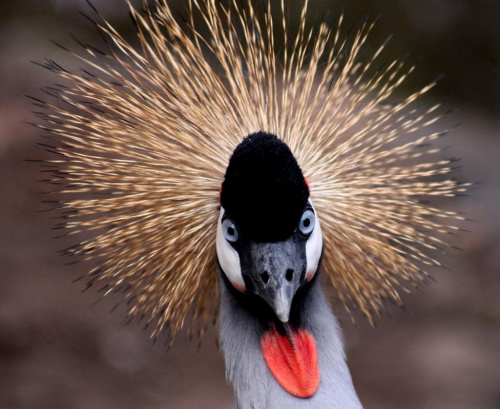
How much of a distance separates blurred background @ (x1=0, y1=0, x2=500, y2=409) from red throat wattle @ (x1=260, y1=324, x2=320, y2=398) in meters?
1.51

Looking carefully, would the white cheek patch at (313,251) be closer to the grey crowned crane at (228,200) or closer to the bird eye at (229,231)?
the grey crowned crane at (228,200)

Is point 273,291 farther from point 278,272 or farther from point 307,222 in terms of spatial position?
point 307,222

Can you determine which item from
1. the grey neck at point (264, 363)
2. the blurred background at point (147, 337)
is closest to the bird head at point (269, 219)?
the grey neck at point (264, 363)

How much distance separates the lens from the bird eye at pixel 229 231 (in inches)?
49.7

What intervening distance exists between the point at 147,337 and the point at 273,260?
190 cm

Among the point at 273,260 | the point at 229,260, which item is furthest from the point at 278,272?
the point at 229,260

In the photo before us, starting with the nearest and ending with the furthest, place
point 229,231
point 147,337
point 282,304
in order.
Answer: point 282,304, point 229,231, point 147,337

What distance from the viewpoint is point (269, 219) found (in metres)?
1.19

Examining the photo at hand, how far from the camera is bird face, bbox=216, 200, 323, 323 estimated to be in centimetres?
119

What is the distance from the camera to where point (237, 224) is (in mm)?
1248

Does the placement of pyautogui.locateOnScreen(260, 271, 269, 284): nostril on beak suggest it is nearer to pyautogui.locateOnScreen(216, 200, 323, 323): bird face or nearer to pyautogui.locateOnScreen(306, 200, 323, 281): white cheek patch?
pyautogui.locateOnScreen(216, 200, 323, 323): bird face

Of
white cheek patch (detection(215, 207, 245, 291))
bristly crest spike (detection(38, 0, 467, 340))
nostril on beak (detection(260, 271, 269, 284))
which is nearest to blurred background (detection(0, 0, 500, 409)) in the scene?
bristly crest spike (detection(38, 0, 467, 340))

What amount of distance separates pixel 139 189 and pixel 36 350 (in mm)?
1752

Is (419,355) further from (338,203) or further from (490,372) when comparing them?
(338,203)
